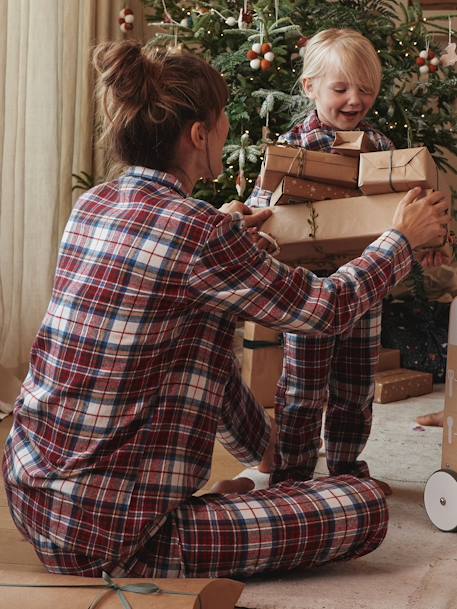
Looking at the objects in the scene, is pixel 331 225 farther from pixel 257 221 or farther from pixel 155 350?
pixel 155 350

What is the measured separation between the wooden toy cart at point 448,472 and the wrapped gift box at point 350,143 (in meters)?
0.37

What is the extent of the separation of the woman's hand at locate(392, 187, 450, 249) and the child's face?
44 centimetres

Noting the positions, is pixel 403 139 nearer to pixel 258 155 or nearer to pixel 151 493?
pixel 258 155

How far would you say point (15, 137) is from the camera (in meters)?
3.09

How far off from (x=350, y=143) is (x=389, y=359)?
169 centimetres

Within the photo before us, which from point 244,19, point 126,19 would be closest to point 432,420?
point 244,19

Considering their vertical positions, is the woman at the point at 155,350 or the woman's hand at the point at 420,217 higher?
the woman's hand at the point at 420,217

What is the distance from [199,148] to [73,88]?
1936mm

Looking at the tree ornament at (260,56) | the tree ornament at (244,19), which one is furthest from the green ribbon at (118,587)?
the tree ornament at (244,19)

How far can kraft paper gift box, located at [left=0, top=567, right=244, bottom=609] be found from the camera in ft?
4.28

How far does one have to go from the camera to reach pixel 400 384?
3219 mm

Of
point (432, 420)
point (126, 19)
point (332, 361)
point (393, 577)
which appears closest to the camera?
point (393, 577)

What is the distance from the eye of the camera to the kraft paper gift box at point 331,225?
5.86 ft

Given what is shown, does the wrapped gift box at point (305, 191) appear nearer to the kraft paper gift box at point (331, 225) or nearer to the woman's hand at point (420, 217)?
the kraft paper gift box at point (331, 225)
